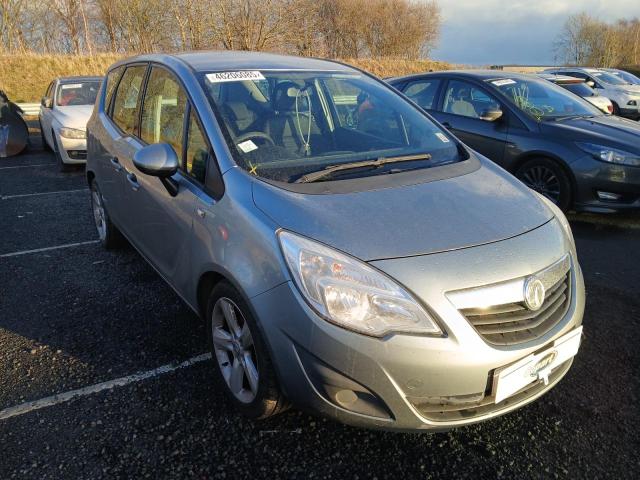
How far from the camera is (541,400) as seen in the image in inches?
96.8

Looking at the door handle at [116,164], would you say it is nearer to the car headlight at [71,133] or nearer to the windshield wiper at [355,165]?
the windshield wiper at [355,165]

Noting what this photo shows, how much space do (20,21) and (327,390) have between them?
3184 cm

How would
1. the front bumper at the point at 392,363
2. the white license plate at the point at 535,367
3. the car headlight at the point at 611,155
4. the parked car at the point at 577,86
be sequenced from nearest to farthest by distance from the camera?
1. the front bumper at the point at 392,363
2. the white license plate at the point at 535,367
3. the car headlight at the point at 611,155
4. the parked car at the point at 577,86

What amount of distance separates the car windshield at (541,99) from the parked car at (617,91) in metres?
9.69

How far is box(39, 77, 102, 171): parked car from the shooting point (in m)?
8.09

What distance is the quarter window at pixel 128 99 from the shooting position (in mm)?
3584

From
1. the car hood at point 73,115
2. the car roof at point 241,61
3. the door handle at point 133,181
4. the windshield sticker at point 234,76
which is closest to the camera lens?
the windshield sticker at point 234,76

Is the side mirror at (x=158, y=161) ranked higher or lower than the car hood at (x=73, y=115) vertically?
higher

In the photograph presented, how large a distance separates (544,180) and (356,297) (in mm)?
4317

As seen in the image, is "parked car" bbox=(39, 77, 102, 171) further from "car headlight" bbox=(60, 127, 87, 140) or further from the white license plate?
the white license plate

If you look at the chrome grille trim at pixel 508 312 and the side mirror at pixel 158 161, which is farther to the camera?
the side mirror at pixel 158 161

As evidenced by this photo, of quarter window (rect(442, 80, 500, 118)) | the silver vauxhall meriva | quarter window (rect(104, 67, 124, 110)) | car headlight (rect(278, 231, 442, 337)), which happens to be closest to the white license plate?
the silver vauxhall meriva

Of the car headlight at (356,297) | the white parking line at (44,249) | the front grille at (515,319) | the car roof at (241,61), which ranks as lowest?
the white parking line at (44,249)

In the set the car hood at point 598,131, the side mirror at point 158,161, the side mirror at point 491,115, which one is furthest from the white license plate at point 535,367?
the side mirror at point 491,115
